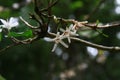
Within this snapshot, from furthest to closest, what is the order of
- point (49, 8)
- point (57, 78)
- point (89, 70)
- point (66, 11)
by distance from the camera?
point (89, 70), point (57, 78), point (66, 11), point (49, 8)

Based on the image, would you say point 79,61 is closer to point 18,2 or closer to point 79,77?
point 79,77

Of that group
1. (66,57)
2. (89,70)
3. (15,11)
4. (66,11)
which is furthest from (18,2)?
(89,70)

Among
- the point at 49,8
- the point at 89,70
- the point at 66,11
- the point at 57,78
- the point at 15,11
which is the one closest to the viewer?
the point at 49,8

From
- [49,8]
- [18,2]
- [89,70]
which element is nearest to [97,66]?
[89,70]

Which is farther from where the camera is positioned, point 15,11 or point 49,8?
point 15,11

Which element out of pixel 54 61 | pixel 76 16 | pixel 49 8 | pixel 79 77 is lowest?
pixel 79 77

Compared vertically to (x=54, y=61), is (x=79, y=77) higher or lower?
lower

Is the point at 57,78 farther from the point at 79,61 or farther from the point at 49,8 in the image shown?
the point at 49,8
